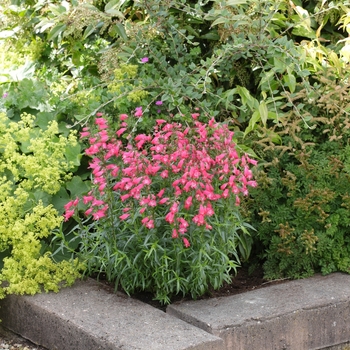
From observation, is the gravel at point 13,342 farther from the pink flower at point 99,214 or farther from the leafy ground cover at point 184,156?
the pink flower at point 99,214

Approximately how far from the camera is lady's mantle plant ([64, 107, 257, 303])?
122 inches

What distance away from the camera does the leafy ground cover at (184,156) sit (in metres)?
3.21

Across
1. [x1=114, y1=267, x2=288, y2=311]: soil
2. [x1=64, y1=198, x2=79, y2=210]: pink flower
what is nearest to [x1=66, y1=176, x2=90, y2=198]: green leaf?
[x1=64, y1=198, x2=79, y2=210]: pink flower

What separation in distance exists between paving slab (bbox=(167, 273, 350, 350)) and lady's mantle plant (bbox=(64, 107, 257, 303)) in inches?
5.8

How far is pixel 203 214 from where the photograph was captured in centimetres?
300

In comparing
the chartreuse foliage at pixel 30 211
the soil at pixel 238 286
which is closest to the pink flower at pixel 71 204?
the chartreuse foliage at pixel 30 211

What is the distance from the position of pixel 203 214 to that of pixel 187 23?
1.70 m

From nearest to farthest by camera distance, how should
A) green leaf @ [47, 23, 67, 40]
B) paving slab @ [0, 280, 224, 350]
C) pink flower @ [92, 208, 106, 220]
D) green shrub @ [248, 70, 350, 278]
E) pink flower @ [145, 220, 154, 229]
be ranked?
1. paving slab @ [0, 280, 224, 350]
2. pink flower @ [145, 220, 154, 229]
3. pink flower @ [92, 208, 106, 220]
4. green shrub @ [248, 70, 350, 278]
5. green leaf @ [47, 23, 67, 40]

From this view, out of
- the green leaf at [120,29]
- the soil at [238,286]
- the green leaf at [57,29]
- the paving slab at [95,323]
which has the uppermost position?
the green leaf at [57,29]

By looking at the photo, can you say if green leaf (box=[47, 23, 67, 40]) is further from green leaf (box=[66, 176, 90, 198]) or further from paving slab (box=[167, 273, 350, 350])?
paving slab (box=[167, 273, 350, 350])

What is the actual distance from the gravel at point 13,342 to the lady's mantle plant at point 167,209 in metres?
0.48

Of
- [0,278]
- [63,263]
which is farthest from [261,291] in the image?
[0,278]

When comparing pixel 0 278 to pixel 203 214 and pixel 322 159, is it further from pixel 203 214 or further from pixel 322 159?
pixel 322 159

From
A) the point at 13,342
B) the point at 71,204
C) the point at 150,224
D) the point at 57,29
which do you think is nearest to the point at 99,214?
the point at 71,204
